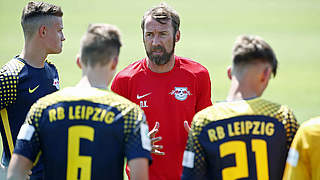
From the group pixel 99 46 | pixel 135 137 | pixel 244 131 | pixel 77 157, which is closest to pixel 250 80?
pixel 244 131

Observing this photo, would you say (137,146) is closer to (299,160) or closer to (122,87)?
(299,160)

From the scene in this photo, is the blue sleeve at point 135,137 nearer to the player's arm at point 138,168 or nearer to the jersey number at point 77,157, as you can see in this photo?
the player's arm at point 138,168

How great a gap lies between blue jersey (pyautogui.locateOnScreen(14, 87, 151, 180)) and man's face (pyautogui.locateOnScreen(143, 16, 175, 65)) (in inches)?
61.2

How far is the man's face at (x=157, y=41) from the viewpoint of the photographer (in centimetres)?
475

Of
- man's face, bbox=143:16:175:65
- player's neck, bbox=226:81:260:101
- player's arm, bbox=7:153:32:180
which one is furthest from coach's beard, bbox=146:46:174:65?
player's arm, bbox=7:153:32:180

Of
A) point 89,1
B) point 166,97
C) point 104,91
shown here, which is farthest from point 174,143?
point 89,1

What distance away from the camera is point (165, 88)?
4.75 meters

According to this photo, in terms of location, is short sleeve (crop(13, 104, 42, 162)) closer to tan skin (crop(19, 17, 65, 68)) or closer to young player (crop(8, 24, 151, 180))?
young player (crop(8, 24, 151, 180))

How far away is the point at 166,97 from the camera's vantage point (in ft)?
15.5

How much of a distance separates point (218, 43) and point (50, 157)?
2506 cm

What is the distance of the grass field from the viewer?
59.9ft

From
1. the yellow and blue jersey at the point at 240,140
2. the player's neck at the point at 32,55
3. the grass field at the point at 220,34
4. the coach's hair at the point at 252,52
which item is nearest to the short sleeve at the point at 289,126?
the yellow and blue jersey at the point at 240,140

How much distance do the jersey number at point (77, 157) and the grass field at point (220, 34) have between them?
963 cm

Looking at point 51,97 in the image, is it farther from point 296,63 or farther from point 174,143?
point 296,63
